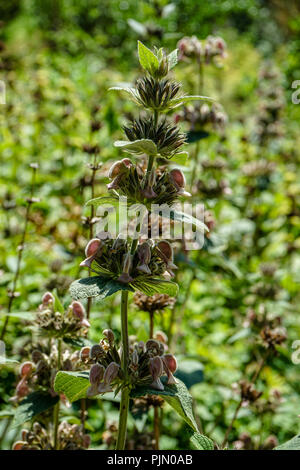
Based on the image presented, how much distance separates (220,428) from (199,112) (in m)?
1.19

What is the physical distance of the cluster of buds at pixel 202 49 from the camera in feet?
5.32

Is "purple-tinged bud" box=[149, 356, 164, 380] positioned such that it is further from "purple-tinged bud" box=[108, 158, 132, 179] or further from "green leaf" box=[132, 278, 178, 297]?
"purple-tinged bud" box=[108, 158, 132, 179]

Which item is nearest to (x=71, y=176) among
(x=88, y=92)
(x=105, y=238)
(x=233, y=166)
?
(x=233, y=166)

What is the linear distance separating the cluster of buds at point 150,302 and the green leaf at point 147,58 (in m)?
0.59

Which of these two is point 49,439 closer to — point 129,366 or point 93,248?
point 129,366

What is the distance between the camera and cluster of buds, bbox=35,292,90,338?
998 millimetres

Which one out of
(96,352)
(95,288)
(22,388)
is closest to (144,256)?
(95,288)

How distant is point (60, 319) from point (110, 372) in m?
0.27

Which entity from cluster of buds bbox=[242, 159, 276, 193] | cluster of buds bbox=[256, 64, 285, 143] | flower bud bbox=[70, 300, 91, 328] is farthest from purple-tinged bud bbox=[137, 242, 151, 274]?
cluster of buds bbox=[256, 64, 285, 143]

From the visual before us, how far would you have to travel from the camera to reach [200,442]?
0.85 meters

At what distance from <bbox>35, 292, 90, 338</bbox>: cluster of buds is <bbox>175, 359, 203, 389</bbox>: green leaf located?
332mm

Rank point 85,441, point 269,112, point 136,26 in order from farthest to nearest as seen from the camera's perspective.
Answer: point 269,112 → point 136,26 → point 85,441

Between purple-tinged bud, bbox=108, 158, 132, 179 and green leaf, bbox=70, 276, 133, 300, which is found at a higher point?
purple-tinged bud, bbox=108, 158, 132, 179

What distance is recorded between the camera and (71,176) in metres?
2.73
